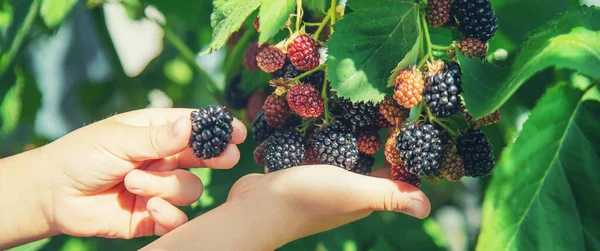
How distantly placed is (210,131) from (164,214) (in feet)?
0.74

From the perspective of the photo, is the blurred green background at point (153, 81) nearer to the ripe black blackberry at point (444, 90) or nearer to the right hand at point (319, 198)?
the ripe black blackberry at point (444, 90)

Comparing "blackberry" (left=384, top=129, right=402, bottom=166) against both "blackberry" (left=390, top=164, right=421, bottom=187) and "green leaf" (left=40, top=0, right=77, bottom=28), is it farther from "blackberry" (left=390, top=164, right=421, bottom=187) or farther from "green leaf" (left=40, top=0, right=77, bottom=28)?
"green leaf" (left=40, top=0, right=77, bottom=28)

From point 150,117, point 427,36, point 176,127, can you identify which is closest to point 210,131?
point 176,127

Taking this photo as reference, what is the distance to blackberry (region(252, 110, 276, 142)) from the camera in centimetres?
105

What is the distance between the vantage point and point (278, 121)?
101cm

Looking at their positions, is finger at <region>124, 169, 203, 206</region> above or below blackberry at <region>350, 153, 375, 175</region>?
below

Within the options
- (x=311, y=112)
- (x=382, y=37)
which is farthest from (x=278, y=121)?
(x=382, y=37)

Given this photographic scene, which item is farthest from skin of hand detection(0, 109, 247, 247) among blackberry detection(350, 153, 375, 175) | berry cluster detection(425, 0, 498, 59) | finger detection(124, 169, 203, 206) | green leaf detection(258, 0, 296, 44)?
berry cluster detection(425, 0, 498, 59)

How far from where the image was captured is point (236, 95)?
4.44 ft

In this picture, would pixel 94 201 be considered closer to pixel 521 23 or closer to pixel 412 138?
pixel 412 138

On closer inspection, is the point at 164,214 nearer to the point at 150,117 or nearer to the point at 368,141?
the point at 150,117

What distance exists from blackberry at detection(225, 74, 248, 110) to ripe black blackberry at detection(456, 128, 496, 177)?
1.92ft

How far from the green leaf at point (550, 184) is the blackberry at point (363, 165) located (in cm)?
41

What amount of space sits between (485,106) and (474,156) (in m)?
0.19
